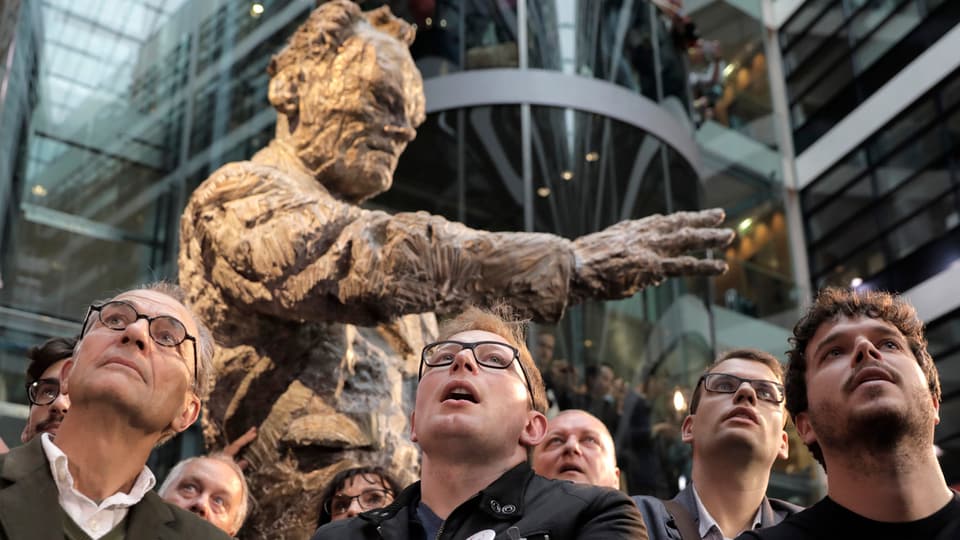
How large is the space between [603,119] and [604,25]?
0.85 m

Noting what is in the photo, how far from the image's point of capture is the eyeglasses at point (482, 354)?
2566 mm

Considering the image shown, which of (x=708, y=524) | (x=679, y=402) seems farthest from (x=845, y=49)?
(x=708, y=524)

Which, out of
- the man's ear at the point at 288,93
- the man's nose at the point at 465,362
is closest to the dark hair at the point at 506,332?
the man's nose at the point at 465,362

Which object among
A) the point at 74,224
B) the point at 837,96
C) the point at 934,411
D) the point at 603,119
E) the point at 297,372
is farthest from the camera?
the point at 837,96

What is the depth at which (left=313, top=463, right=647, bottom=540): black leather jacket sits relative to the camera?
221 centimetres

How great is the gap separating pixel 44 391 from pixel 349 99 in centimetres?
148

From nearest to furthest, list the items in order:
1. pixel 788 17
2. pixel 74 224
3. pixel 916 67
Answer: pixel 74 224 < pixel 916 67 < pixel 788 17

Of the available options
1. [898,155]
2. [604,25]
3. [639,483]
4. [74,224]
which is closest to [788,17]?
[898,155]

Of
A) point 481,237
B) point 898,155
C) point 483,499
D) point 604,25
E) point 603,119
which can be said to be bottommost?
point 483,499

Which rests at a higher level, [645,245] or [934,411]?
[645,245]

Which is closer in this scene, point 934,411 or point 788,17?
point 934,411

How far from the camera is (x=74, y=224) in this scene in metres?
6.02

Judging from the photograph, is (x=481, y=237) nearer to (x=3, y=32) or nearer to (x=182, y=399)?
(x=182, y=399)

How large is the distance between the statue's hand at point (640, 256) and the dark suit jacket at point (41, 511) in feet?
4.68
